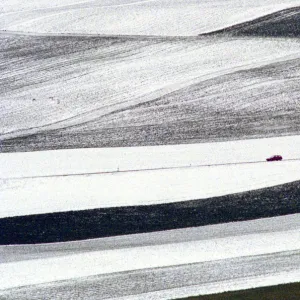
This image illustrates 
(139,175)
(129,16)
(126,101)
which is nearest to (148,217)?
(139,175)

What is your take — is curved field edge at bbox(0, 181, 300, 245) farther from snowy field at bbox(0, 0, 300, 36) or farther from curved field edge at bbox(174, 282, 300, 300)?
snowy field at bbox(0, 0, 300, 36)

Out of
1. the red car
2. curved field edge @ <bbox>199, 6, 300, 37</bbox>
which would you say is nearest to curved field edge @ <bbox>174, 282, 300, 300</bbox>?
the red car

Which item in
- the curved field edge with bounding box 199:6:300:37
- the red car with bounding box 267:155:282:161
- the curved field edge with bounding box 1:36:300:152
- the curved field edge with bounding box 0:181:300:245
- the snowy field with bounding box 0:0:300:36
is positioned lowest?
the curved field edge with bounding box 0:181:300:245

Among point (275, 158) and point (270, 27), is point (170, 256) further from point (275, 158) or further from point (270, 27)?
point (270, 27)

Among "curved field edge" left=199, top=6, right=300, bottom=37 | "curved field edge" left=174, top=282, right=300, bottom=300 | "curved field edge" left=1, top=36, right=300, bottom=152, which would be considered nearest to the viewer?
"curved field edge" left=174, top=282, right=300, bottom=300

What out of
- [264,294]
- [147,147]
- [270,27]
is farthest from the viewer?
[270,27]

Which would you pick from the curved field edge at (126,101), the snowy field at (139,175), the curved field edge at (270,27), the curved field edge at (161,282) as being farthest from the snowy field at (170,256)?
the curved field edge at (270,27)

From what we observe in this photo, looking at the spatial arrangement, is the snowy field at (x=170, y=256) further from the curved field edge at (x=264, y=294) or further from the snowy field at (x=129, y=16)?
the snowy field at (x=129, y=16)

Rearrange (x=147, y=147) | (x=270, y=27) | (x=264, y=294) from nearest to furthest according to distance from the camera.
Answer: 1. (x=264, y=294)
2. (x=147, y=147)
3. (x=270, y=27)
